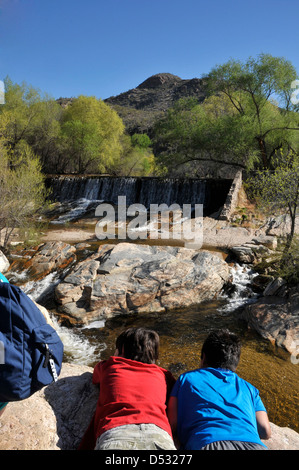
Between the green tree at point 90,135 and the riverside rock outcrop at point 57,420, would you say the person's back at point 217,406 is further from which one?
the green tree at point 90,135

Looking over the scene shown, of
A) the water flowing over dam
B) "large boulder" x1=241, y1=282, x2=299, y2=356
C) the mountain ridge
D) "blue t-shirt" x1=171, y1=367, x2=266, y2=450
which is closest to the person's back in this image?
"blue t-shirt" x1=171, y1=367, x2=266, y2=450

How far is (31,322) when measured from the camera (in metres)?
1.59

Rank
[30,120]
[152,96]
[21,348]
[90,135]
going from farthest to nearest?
[152,96]
[90,135]
[30,120]
[21,348]

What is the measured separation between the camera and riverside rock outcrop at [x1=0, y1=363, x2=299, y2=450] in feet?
6.67

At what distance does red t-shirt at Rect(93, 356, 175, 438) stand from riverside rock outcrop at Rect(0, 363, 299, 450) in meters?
0.37

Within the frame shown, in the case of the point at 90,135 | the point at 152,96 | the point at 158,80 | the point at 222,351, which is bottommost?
the point at 222,351

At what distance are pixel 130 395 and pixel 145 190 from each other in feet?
62.1

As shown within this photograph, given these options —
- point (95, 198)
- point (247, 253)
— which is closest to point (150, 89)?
point (95, 198)

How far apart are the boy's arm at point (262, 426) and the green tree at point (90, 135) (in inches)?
1024

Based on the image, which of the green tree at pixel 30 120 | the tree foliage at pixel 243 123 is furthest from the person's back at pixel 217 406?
the green tree at pixel 30 120

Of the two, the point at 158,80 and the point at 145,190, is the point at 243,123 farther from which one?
the point at 158,80

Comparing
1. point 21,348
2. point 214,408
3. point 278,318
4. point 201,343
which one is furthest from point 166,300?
point 21,348

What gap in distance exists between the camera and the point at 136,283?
691 cm

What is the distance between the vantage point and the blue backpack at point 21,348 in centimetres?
148
